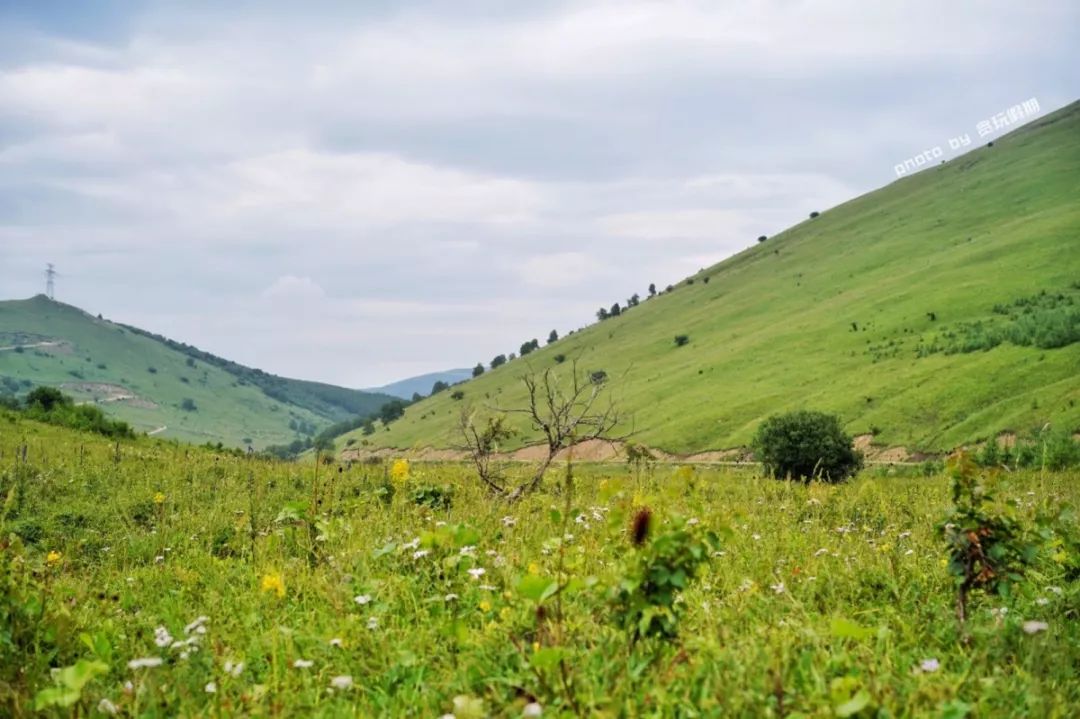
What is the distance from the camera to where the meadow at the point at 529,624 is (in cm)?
389

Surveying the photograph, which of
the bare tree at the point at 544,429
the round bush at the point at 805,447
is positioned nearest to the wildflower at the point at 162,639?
the bare tree at the point at 544,429

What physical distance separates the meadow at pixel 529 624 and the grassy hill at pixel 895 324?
20584mm

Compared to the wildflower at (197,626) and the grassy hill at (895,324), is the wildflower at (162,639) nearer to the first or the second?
the wildflower at (197,626)

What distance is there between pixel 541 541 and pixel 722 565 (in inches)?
67.9

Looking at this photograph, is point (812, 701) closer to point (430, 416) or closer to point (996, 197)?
point (996, 197)

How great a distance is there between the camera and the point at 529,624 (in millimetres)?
4652

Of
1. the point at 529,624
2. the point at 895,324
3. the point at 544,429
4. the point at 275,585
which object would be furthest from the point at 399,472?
the point at 895,324

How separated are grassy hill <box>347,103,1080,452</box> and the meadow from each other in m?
20.6

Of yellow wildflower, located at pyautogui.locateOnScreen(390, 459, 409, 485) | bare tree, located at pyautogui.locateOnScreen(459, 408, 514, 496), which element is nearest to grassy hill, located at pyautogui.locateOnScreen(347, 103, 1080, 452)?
bare tree, located at pyautogui.locateOnScreen(459, 408, 514, 496)

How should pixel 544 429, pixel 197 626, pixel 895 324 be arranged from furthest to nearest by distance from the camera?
pixel 895 324
pixel 544 429
pixel 197 626

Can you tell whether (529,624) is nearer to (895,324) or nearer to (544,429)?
(544,429)

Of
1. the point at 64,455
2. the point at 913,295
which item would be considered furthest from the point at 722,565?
the point at 913,295

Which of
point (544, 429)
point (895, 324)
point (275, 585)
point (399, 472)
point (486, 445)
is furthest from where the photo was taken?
point (895, 324)

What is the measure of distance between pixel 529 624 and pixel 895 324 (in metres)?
87.3
